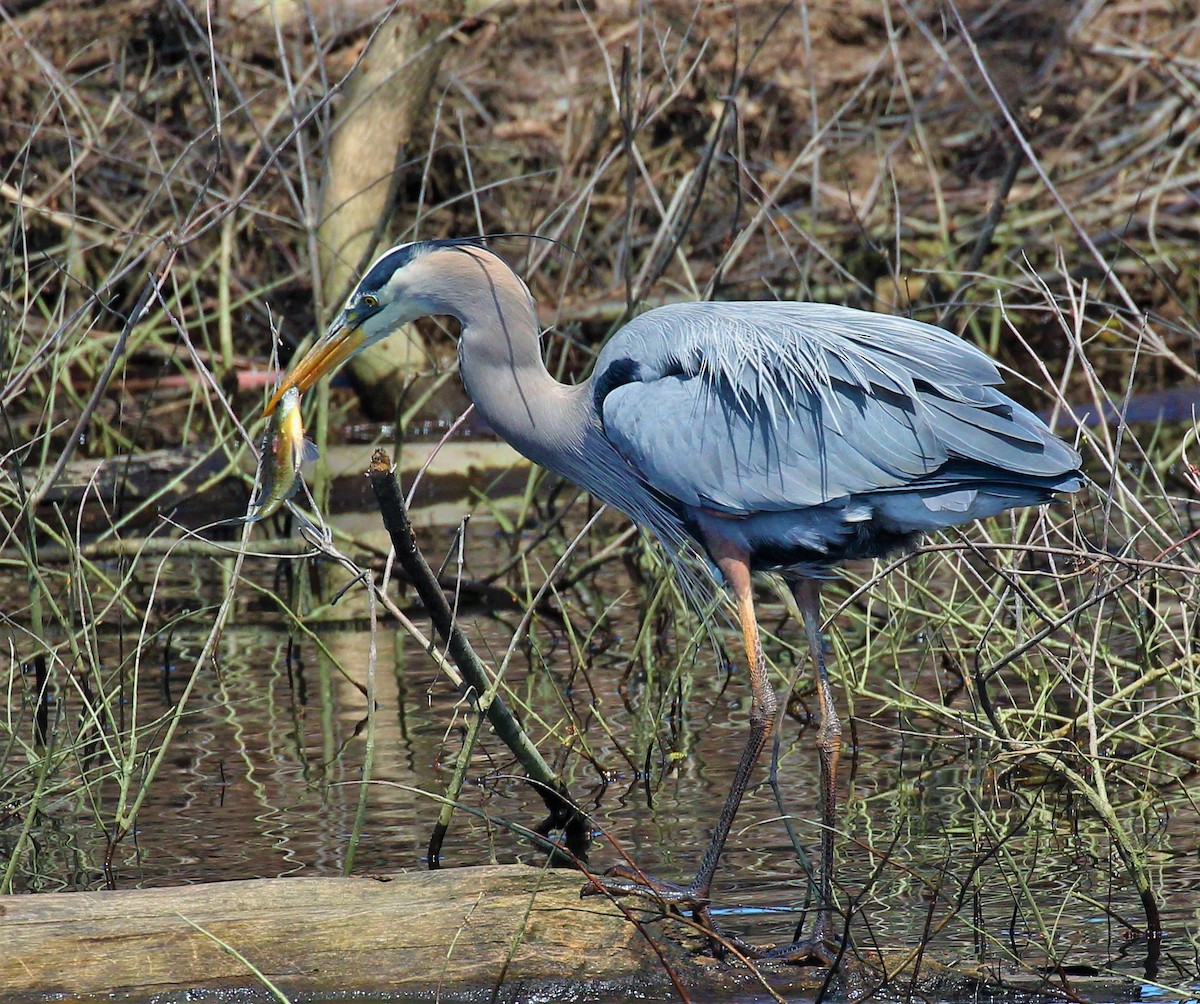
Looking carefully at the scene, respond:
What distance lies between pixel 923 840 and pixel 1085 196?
23.1 ft

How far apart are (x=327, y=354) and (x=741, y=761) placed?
160 centimetres

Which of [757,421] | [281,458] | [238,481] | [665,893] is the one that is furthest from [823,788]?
[238,481]

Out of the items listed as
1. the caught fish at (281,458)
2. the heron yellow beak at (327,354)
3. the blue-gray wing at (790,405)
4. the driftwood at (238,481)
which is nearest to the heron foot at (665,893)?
the blue-gray wing at (790,405)

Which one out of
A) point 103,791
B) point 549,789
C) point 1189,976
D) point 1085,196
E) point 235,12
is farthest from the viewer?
point 235,12

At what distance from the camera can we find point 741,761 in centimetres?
473

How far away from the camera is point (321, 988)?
383cm

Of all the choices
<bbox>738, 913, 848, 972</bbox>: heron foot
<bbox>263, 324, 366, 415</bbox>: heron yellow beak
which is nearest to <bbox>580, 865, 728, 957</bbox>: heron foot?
<bbox>738, 913, 848, 972</bbox>: heron foot

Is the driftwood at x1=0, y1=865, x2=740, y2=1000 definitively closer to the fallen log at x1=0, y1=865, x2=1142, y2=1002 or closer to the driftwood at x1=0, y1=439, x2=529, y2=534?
the fallen log at x1=0, y1=865, x2=1142, y2=1002

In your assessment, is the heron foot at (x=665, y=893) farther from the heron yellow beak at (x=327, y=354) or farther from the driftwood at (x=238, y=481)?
the driftwood at (x=238, y=481)

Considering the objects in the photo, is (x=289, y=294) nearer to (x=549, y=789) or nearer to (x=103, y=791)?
(x=103, y=791)

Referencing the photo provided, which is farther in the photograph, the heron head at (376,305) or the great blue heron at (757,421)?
the heron head at (376,305)

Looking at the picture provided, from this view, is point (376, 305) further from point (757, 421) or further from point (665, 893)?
point (665, 893)

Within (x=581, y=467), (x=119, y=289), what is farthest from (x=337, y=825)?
(x=119, y=289)

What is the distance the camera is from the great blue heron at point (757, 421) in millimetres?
4488
